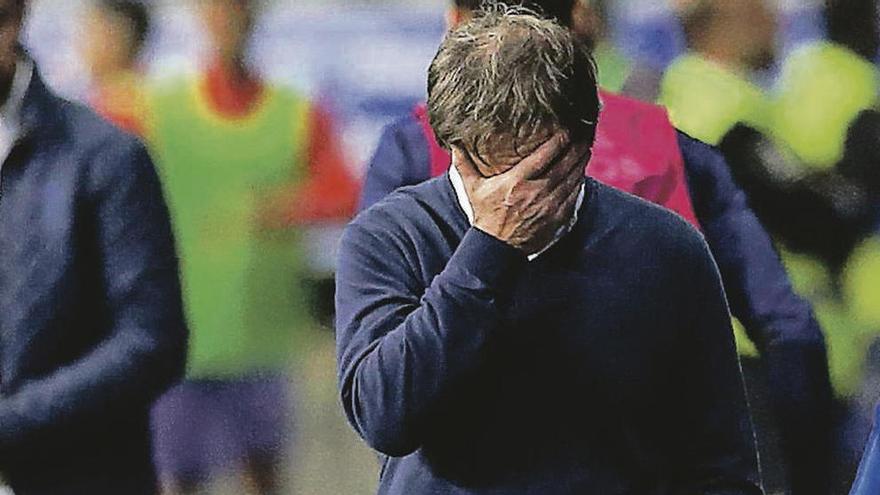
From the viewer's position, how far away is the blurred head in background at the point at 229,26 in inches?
76.8

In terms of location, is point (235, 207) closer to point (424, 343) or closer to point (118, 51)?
point (118, 51)

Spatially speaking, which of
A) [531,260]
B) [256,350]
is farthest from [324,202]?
[531,260]

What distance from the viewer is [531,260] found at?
109 cm

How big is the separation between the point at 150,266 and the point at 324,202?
27 centimetres

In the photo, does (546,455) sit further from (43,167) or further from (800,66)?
(800,66)

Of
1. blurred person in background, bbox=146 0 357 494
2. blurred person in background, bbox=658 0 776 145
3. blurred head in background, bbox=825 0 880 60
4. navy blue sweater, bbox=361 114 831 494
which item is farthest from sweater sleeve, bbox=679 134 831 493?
blurred person in background, bbox=146 0 357 494

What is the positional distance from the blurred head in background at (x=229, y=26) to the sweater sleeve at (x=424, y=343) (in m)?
0.96

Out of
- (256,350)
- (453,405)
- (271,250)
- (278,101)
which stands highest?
(453,405)

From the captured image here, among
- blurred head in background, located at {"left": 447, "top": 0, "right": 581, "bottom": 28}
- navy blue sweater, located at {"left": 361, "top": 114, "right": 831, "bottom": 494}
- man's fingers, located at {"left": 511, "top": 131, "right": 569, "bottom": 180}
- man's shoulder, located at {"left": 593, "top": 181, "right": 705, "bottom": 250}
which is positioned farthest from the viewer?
navy blue sweater, located at {"left": 361, "top": 114, "right": 831, "bottom": 494}

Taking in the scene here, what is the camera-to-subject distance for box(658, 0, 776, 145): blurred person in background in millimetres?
1913

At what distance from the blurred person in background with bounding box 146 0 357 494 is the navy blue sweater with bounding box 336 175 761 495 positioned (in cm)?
83

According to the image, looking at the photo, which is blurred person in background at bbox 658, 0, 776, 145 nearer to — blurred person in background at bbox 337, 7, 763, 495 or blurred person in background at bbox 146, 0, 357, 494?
blurred person in background at bbox 146, 0, 357, 494

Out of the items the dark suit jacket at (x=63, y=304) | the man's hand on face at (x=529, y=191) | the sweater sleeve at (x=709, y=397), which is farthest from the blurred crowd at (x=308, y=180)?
the man's hand on face at (x=529, y=191)

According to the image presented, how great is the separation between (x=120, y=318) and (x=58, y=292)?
0.08m
